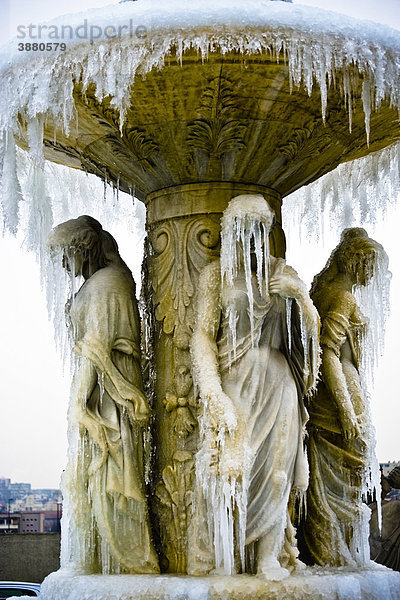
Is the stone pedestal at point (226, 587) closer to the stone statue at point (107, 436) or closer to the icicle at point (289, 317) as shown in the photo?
the stone statue at point (107, 436)

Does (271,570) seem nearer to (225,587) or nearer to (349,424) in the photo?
(225,587)

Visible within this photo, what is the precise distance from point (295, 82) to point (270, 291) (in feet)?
5.59

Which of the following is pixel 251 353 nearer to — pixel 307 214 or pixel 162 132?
pixel 162 132

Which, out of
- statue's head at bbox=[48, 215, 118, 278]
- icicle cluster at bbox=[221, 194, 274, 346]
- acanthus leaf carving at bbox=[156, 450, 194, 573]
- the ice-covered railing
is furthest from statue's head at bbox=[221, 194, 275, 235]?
acanthus leaf carving at bbox=[156, 450, 194, 573]

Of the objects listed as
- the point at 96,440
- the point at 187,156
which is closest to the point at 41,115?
the point at 187,156

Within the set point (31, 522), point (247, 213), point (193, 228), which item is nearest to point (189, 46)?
point (247, 213)

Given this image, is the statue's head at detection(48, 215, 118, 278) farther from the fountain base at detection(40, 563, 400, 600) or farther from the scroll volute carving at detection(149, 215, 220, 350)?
the fountain base at detection(40, 563, 400, 600)

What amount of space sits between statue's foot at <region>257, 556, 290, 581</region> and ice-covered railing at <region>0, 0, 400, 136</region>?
3.53 metres

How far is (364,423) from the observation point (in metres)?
10.2

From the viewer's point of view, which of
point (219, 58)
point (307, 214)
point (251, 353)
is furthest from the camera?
point (307, 214)

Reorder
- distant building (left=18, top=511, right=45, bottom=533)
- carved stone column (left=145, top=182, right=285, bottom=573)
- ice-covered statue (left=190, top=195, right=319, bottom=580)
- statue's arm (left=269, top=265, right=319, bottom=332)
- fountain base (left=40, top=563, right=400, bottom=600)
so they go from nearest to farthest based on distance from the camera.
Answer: fountain base (left=40, top=563, right=400, bottom=600), ice-covered statue (left=190, top=195, right=319, bottom=580), statue's arm (left=269, top=265, right=319, bottom=332), carved stone column (left=145, top=182, right=285, bottom=573), distant building (left=18, top=511, right=45, bottom=533)

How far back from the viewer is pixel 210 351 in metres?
9.58

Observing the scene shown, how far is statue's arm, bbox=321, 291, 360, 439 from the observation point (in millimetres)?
10133

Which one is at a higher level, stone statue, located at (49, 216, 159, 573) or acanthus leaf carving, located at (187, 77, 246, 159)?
acanthus leaf carving, located at (187, 77, 246, 159)
